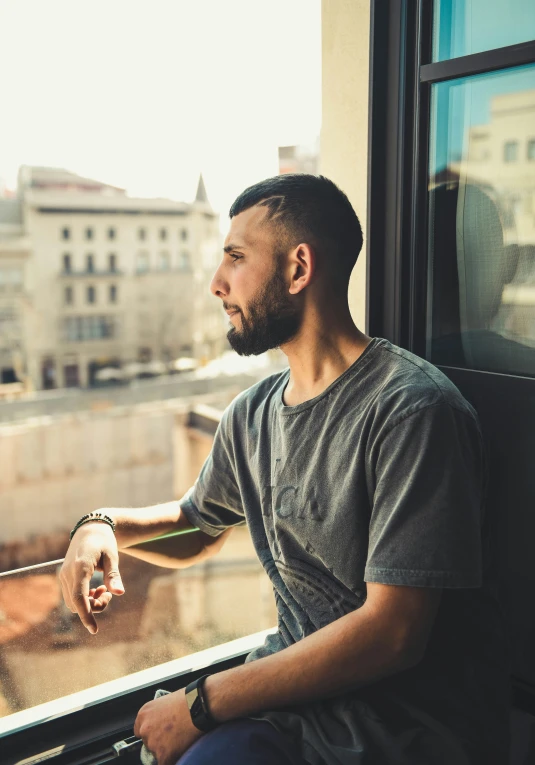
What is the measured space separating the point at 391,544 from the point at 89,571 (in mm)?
401

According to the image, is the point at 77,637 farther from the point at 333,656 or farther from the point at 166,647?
the point at 333,656

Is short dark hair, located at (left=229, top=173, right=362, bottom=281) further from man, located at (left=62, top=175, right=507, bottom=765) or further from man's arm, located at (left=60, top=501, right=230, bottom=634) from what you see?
man's arm, located at (left=60, top=501, right=230, bottom=634)

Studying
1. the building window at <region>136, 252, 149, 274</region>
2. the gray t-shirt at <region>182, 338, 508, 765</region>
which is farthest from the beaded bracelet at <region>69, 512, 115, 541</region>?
the building window at <region>136, 252, 149, 274</region>

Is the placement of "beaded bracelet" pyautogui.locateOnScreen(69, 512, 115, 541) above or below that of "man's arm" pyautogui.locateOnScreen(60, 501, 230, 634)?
above

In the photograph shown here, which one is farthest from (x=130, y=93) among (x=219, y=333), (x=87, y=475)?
(x=87, y=475)

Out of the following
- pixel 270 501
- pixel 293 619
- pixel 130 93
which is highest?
pixel 130 93

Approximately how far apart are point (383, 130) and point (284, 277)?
0.40m

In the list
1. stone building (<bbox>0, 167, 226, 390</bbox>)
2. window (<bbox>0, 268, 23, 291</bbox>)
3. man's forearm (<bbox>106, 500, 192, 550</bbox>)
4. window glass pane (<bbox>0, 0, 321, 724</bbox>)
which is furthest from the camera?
window (<bbox>0, 268, 23, 291</bbox>)

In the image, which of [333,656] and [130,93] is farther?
[130,93]

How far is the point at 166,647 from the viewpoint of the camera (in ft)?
3.92

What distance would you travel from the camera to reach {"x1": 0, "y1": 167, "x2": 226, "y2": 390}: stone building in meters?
23.1

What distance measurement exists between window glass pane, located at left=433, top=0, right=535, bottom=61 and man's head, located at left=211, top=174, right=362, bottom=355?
31cm

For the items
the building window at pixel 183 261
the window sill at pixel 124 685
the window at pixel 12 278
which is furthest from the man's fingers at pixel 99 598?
the building window at pixel 183 261

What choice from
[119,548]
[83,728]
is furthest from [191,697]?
[83,728]
